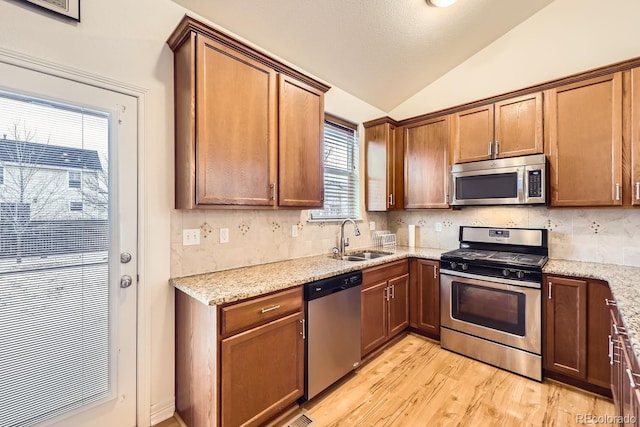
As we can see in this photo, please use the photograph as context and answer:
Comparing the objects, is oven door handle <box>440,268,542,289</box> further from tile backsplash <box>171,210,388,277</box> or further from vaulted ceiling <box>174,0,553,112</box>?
vaulted ceiling <box>174,0,553,112</box>

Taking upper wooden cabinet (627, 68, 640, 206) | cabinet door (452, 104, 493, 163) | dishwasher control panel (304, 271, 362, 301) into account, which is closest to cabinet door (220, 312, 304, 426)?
dishwasher control panel (304, 271, 362, 301)

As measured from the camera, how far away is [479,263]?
258 centimetres

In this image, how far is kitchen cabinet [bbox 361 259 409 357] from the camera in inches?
99.0

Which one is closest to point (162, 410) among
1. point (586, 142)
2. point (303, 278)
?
point (303, 278)

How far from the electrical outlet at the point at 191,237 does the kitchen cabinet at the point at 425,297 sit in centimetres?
221

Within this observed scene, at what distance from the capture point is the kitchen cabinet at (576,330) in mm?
2059

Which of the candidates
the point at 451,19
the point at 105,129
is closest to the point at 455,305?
the point at 451,19

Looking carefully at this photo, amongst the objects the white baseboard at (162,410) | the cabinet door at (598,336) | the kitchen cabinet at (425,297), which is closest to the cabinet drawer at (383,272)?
the kitchen cabinet at (425,297)

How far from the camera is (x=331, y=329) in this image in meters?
2.12

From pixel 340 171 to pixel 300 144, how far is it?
107 centimetres

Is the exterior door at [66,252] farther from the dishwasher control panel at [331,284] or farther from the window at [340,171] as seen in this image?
the window at [340,171]

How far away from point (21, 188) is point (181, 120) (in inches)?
34.5

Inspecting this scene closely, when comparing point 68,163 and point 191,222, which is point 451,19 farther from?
point 68,163

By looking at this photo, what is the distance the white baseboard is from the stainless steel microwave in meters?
3.03
